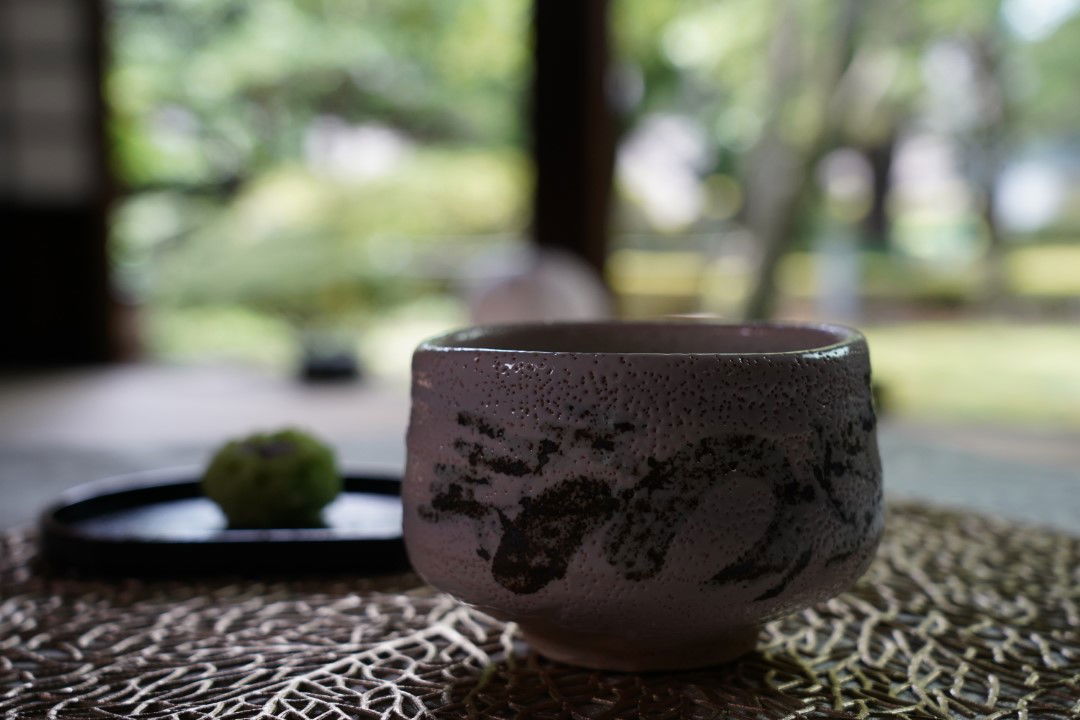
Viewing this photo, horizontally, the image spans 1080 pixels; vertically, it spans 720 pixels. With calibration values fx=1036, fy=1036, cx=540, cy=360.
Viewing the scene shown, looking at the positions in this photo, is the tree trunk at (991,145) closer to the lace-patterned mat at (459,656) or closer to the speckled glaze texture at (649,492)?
the lace-patterned mat at (459,656)

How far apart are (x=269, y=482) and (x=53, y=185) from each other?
3.85m

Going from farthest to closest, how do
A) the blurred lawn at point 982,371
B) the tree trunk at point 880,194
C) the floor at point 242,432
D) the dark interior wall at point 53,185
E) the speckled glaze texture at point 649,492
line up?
the dark interior wall at point 53,185
the tree trunk at point 880,194
the blurred lawn at point 982,371
the floor at point 242,432
the speckled glaze texture at point 649,492

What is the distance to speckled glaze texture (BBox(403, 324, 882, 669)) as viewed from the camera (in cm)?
42

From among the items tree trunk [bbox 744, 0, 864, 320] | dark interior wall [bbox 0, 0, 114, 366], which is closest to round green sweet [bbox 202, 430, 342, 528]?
tree trunk [bbox 744, 0, 864, 320]

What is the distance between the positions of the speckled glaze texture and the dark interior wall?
403 cm

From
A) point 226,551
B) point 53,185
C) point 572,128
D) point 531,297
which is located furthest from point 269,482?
point 53,185

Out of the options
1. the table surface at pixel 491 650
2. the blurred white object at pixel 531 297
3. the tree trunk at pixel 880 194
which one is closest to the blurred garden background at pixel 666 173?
the tree trunk at pixel 880 194

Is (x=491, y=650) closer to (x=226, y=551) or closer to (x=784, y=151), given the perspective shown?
(x=226, y=551)

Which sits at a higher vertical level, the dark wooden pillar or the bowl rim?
the dark wooden pillar

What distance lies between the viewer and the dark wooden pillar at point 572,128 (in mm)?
3623

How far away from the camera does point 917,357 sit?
3662 millimetres

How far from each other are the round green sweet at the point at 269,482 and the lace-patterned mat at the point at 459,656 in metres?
0.08

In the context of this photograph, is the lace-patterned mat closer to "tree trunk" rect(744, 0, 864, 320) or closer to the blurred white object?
the blurred white object

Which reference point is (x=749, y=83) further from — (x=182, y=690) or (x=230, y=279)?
(x=182, y=690)
